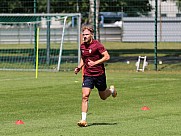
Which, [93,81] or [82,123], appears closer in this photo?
[82,123]

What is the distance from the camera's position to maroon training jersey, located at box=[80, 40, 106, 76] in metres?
12.2

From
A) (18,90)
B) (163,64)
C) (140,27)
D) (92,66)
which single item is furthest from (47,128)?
(140,27)

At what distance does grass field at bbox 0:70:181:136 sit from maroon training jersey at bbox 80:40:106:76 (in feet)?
3.20

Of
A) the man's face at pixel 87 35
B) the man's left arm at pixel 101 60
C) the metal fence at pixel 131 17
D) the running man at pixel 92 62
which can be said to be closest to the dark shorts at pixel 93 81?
the running man at pixel 92 62

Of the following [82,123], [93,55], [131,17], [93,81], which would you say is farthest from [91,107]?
[131,17]

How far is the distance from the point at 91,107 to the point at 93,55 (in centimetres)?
298

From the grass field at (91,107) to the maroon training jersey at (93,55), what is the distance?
3.20ft

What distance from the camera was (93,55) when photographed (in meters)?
12.2

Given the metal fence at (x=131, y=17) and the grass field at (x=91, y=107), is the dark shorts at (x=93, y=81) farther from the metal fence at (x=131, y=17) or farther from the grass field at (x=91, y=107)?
the metal fence at (x=131, y=17)

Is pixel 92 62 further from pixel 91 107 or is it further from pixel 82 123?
pixel 91 107

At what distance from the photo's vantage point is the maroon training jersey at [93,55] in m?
12.2

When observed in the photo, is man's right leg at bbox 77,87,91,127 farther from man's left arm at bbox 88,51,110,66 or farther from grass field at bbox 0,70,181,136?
man's left arm at bbox 88,51,110,66

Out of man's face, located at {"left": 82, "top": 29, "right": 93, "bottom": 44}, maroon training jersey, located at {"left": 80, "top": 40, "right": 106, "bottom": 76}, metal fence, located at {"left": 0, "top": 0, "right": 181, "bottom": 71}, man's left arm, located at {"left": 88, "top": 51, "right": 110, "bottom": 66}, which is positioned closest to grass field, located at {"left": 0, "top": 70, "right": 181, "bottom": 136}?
maroon training jersey, located at {"left": 80, "top": 40, "right": 106, "bottom": 76}

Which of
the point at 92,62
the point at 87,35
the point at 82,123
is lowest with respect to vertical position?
the point at 82,123
